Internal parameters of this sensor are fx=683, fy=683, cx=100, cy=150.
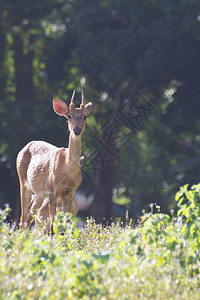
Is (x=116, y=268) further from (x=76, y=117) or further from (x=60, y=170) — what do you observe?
(x=76, y=117)

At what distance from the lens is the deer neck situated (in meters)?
9.47

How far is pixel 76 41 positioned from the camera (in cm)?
2181

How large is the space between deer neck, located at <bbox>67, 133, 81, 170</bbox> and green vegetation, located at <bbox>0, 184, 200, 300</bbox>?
230 centimetres

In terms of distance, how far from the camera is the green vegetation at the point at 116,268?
5656mm

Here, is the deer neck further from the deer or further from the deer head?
the deer head

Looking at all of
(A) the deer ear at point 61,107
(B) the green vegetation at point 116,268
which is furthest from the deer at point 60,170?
(B) the green vegetation at point 116,268

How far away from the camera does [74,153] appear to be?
374 inches

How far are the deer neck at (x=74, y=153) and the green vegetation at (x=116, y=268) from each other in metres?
2.30

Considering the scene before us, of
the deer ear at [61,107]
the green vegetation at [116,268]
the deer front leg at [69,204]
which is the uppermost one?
the deer ear at [61,107]

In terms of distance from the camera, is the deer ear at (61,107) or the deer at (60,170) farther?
the deer ear at (61,107)

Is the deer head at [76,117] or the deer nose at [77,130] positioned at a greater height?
the deer head at [76,117]

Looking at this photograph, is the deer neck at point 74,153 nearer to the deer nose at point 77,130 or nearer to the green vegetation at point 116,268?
the deer nose at point 77,130

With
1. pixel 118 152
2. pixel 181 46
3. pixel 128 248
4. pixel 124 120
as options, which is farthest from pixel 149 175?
pixel 128 248

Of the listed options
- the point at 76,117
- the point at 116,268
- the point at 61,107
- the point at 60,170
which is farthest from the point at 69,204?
the point at 116,268
